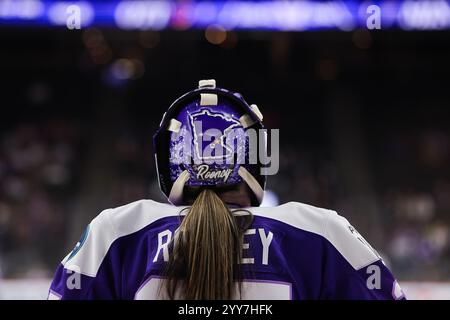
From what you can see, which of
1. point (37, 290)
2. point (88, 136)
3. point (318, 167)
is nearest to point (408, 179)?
point (318, 167)

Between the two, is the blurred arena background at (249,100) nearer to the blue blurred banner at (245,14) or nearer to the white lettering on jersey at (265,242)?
the blue blurred banner at (245,14)

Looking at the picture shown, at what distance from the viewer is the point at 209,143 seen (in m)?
1.71

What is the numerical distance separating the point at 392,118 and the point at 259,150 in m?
12.3

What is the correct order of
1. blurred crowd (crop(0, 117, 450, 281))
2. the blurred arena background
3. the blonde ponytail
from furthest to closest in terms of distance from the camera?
blurred crowd (crop(0, 117, 450, 281)) < the blurred arena background < the blonde ponytail

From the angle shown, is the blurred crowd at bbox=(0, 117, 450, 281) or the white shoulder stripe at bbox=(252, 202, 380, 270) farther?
the blurred crowd at bbox=(0, 117, 450, 281)

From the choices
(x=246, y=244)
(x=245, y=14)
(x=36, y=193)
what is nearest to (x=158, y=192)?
(x=36, y=193)

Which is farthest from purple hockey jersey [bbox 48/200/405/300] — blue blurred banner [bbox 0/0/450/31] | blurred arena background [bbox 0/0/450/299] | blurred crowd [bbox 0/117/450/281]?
blue blurred banner [bbox 0/0/450/31]

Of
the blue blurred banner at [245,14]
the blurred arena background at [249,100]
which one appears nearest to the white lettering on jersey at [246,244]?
the blurred arena background at [249,100]

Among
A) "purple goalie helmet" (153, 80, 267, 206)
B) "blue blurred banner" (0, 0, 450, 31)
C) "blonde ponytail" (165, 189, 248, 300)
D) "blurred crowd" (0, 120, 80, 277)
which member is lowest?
"blonde ponytail" (165, 189, 248, 300)

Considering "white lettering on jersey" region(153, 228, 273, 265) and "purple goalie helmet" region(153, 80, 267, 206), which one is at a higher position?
"purple goalie helmet" region(153, 80, 267, 206)

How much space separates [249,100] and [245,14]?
389 cm

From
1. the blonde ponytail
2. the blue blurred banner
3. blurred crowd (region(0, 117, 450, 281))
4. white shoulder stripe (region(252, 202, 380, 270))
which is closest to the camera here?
the blonde ponytail

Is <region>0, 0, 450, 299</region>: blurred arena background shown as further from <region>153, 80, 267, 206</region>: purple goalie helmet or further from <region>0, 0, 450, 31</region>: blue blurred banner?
<region>153, 80, 267, 206</region>: purple goalie helmet

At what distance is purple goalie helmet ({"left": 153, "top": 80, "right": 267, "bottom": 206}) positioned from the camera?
1.71 m
